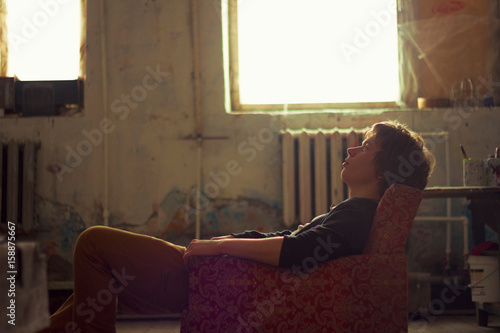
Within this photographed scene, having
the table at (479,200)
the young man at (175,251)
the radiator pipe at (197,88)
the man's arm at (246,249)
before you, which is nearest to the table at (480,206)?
the table at (479,200)

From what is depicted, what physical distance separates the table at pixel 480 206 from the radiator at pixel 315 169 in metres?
0.72

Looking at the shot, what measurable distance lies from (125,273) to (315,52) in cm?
229

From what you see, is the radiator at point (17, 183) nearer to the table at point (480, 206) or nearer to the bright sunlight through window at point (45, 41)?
the bright sunlight through window at point (45, 41)

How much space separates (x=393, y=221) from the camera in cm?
134

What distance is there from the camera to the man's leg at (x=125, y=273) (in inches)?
53.3

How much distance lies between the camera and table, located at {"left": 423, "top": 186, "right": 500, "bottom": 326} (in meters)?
2.30

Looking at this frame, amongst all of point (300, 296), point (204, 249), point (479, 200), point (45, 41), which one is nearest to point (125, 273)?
point (204, 249)

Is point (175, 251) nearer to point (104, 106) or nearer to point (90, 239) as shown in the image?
point (90, 239)

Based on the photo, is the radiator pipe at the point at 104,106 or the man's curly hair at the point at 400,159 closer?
the man's curly hair at the point at 400,159

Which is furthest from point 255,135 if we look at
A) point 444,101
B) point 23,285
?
point 23,285

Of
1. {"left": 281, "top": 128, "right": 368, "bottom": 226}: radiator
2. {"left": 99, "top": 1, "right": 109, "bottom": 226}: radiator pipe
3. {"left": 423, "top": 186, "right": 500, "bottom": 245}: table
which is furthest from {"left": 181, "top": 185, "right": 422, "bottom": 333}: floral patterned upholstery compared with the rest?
{"left": 99, "top": 1, "right": 109, "bottom": 226}: radiator pipe

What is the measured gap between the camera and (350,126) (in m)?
3.16

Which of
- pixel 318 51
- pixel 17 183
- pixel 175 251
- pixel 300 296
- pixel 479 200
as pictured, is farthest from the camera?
pixel 318 51

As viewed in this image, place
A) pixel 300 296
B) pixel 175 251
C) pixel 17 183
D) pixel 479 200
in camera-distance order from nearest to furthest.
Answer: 1. pixel 300 296
2. pixel 175 251
3. pixel 479 200
4. pixel 17 183
